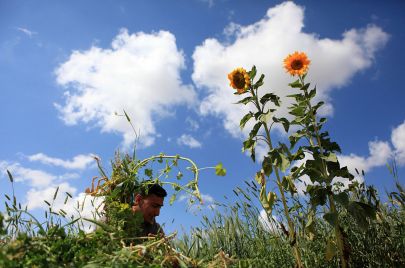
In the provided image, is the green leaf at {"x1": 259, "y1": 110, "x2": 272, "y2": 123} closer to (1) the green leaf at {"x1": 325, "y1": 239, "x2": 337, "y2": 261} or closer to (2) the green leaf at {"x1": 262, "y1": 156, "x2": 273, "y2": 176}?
(2) the green leaf at {"x1": 262, "y1": 156, "x2": 273, "y2": 176}

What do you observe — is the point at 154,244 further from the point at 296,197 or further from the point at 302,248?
the point at 296,197

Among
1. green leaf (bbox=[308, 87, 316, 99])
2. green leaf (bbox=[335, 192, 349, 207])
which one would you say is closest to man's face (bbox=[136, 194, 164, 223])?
green leaf (bbox=[335, 192, 349, 207])

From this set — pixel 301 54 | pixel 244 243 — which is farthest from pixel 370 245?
pixel 301 54

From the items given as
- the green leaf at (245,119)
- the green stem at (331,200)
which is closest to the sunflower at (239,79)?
the green leaf at (245,119)

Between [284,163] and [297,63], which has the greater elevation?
[297,63]

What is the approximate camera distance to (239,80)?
11.3 feet

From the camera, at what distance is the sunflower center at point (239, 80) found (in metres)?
3.45

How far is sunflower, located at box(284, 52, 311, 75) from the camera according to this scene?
3586 mm

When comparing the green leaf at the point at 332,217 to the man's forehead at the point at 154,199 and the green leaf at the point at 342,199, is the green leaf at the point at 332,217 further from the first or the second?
the man's forehead at the point at 154,199

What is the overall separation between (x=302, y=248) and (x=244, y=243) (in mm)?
593

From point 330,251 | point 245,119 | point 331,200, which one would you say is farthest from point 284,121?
point 330,251

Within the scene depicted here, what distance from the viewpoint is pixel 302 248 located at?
3.38m

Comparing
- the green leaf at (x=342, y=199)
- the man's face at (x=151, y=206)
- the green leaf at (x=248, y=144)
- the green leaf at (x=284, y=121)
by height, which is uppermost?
the green leaf at (x=284, y=121)

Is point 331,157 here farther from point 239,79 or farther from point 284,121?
point 239,79
